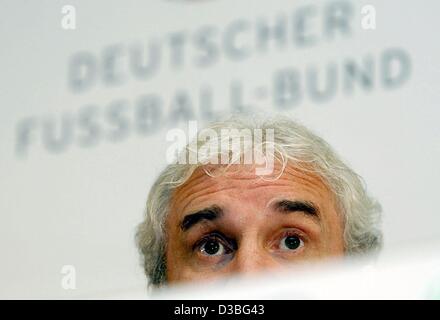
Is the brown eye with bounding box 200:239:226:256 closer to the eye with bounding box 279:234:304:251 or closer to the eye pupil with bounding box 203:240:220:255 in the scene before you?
the eye pupil with bounding box 203:240:220:255

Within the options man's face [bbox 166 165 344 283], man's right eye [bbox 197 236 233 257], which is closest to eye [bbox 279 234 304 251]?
man's face [bbox 166 165 344 283]

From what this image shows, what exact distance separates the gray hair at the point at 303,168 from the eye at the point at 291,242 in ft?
0.33

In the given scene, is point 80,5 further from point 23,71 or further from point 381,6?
point 381,6

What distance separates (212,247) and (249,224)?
10 centimetres

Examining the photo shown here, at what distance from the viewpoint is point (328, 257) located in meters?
1.99

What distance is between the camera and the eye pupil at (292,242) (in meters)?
1.99

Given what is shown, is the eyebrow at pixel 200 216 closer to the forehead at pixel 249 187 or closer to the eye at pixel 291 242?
the forehead at pixel 249 187

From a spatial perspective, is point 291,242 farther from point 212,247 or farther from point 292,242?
point 212,247

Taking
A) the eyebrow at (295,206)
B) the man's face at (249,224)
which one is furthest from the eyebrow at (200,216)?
the eyebrow at (295,206)

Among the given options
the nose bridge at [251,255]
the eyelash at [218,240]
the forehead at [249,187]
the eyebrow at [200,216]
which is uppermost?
the forehead at [249,187]

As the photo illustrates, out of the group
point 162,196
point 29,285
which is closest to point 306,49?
point 162,196

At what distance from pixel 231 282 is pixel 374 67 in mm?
560

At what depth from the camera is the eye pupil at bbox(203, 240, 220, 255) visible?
2.00m

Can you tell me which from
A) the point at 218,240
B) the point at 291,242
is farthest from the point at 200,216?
the point at 291,242
